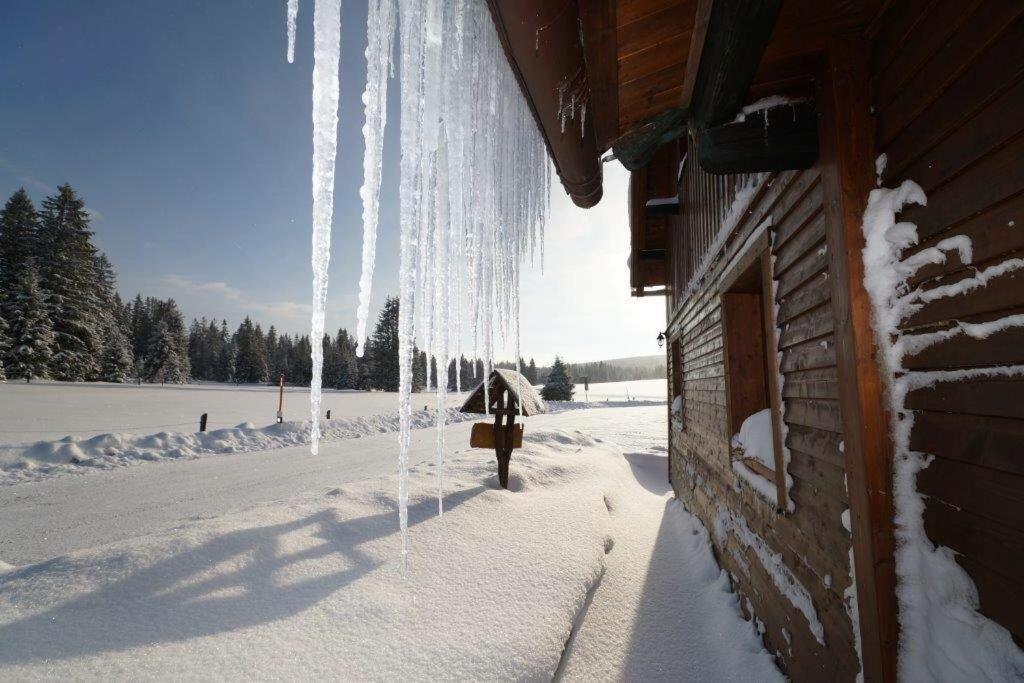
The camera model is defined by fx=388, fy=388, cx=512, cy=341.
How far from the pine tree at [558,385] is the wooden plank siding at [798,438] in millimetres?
25407

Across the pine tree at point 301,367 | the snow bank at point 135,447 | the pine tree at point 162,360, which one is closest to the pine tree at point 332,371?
the pine tree at point 301,367

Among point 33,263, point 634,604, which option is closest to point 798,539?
point 634,604

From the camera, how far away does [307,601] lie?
8.06 feet

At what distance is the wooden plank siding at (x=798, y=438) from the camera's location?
1.91 metres

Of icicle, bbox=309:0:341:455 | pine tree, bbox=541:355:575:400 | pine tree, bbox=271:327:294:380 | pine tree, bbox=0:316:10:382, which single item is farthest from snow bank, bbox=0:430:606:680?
pine tree, bbox=271:327:294:380

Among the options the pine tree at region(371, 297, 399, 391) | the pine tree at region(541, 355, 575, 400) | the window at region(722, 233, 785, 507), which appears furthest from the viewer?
the pine tree at region(371, 297, 399, 391)

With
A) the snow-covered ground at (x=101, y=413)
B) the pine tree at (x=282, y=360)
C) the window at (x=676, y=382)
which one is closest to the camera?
the window at (x=676, y=382)

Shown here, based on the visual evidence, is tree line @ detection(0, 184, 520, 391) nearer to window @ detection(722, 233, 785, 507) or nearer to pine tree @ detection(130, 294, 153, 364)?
pine tree @ detection(130, 294, 153, 364)

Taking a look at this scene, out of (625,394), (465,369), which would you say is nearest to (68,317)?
(465,369)

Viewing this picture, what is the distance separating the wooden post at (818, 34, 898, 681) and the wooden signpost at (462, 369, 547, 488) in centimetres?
399

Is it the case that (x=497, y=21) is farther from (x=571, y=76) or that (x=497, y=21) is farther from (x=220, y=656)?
(x=220, y=656)

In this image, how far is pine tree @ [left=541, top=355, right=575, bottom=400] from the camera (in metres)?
29.4

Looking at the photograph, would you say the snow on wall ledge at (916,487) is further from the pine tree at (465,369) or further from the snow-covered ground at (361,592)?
the pine tree at (465,369)

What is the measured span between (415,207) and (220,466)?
7350 mm
